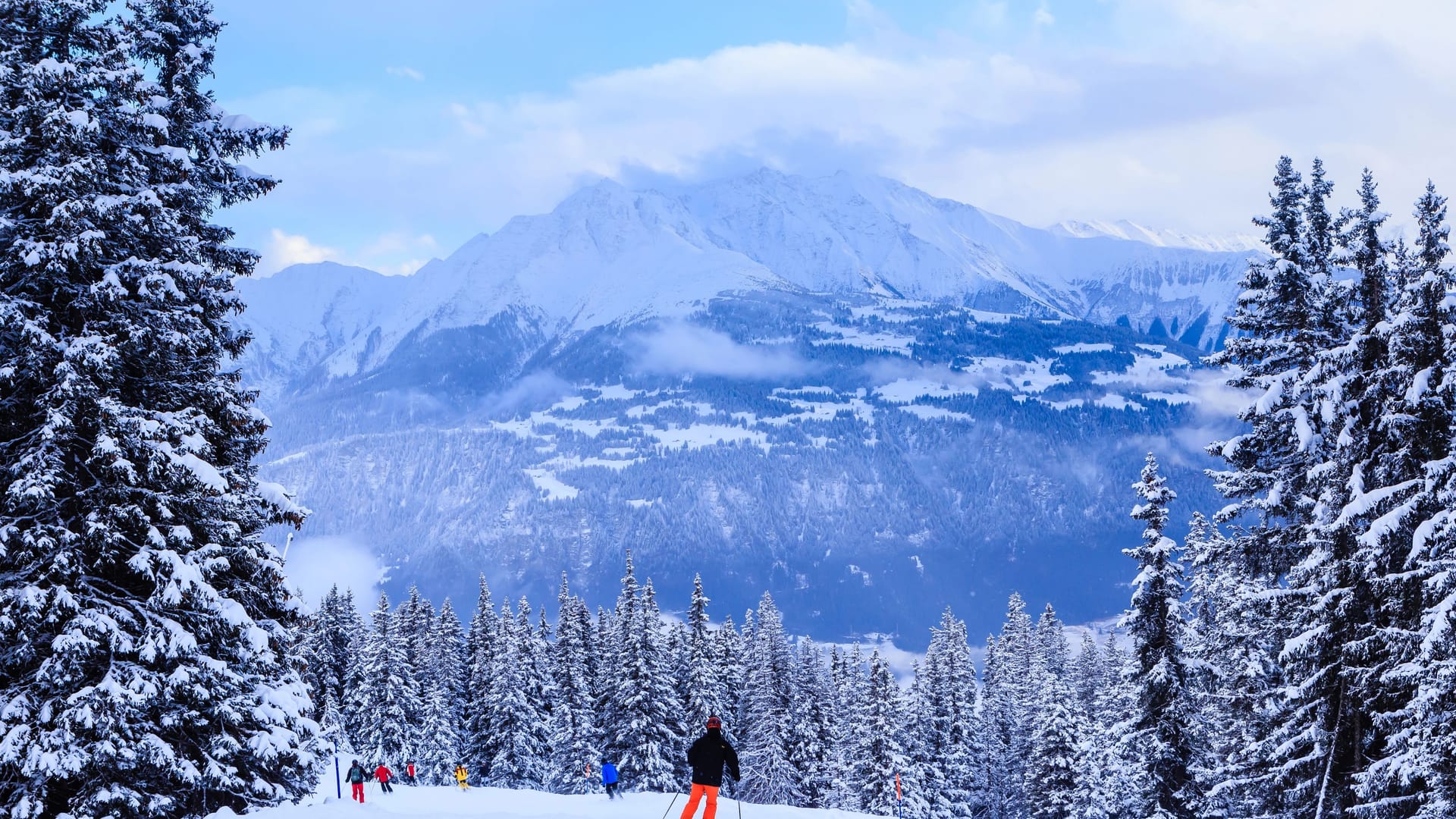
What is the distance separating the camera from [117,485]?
13.8 metres

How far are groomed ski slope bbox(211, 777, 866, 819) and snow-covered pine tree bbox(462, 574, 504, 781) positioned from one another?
104 ft

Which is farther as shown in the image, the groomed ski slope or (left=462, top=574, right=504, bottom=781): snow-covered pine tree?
(left=462, top=574, right=504, bottom=781): snow-covered pine tree

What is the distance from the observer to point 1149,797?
2786 cm

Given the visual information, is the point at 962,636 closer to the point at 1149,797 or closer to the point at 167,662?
the point at 1149,797

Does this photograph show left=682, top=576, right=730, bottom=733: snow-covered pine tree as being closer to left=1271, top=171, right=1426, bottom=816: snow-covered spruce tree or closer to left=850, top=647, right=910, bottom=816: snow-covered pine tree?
left=850, top=647, right=910, bottom=816: snow-covered pine tree

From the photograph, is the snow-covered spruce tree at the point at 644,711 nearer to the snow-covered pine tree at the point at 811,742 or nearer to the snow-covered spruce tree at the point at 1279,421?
the snow-covered pine tree at the point at 811,742

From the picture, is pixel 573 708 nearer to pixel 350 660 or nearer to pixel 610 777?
pixel 350 660

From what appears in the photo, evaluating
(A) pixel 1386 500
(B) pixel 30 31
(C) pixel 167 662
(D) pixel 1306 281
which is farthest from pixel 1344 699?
(B) pixel 30 31

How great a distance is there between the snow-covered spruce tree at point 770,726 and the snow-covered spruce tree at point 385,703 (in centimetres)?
2007

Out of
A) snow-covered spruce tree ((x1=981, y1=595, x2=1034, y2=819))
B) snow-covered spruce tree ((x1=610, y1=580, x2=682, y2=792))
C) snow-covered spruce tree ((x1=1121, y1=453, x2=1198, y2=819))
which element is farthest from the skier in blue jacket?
A: snow-covered spruce tree ((x1=981, y1=595, x2=1034, y2=819))

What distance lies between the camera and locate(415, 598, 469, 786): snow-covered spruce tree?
196 feet

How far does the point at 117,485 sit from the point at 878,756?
43916 mm

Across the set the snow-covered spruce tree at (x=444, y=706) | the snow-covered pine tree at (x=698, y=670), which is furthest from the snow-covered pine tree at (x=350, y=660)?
the snow-covered pine tree at (x=698, y=670)

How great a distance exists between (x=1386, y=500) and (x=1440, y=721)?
344cm
